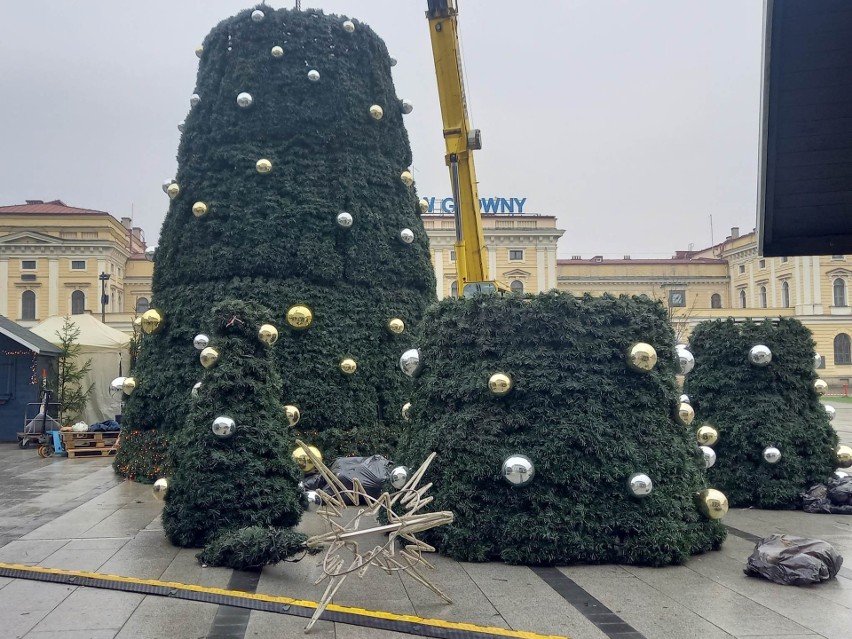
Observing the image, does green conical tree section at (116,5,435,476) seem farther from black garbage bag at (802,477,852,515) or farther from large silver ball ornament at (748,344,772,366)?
black garbage bag at (802,477,852,515)

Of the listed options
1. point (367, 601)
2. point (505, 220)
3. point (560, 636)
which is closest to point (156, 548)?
point (367, 601)

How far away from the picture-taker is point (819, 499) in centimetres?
1156

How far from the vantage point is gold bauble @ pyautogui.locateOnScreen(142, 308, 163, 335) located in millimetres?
14097

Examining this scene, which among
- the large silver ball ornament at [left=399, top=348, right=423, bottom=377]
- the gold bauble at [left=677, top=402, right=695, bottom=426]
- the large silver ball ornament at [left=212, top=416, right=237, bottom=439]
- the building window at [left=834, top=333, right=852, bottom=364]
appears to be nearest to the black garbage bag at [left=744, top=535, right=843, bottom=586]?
the gold bauble at [left=677, top=402, right=695, bottom=426]

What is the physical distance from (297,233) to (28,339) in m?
13.6

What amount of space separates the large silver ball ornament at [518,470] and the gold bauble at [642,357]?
5.62 feet

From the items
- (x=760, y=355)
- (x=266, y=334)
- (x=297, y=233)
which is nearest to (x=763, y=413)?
(x=760, y=355)

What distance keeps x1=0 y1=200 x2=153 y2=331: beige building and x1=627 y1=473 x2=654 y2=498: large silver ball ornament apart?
55758 millimetres

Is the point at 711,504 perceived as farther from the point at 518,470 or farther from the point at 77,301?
the point at 77,301

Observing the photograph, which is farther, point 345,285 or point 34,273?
point 34,273

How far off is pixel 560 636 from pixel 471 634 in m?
0.71

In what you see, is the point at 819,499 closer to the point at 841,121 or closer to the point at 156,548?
the point at 841,121

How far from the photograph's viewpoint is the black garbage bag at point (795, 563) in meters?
7.32

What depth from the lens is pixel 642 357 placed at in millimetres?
8508
